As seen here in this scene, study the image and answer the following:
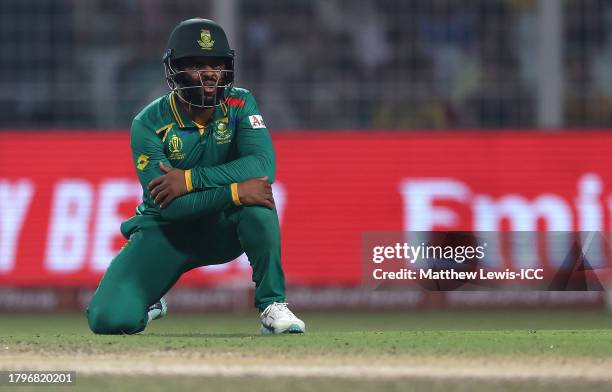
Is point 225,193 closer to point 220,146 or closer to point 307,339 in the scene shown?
point 220,146

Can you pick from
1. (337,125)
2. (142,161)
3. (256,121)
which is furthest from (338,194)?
(142,161)

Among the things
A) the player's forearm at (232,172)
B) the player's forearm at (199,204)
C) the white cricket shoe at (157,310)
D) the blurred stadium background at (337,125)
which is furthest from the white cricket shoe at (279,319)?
the blurred stadium background at (337,125)

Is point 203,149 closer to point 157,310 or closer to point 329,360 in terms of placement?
point 157,310

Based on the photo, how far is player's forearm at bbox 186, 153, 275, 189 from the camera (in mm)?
7945

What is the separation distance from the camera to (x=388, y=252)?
33.7 feet

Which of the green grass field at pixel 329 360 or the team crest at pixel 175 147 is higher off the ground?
Result: the team crest at pixel 175 147

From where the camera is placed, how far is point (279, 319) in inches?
308

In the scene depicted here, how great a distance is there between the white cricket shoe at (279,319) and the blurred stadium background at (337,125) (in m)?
3.43

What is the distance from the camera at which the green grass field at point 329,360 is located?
20.1 feet

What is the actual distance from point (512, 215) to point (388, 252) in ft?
5.16

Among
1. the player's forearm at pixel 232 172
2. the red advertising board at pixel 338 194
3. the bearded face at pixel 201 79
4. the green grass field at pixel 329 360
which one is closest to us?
the green grass field at pixel 329 360

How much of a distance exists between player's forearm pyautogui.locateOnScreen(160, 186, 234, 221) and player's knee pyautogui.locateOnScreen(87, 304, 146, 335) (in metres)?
0.58

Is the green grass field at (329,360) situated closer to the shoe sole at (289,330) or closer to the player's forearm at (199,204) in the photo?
the shoe sole at (289,330)

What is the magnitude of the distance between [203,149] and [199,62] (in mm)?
479
